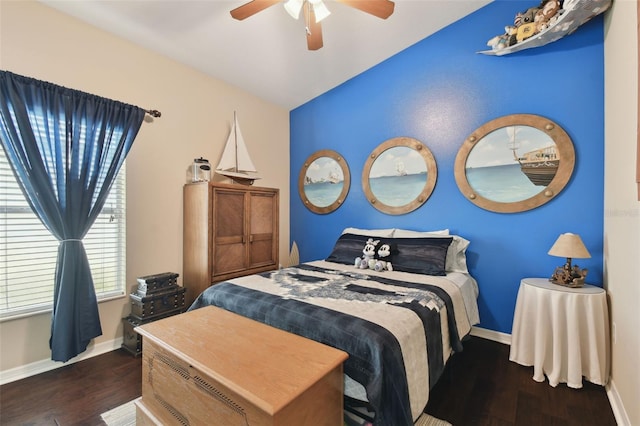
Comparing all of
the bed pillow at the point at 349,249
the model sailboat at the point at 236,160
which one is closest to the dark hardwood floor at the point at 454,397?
the bed pillow at the point at 349,249

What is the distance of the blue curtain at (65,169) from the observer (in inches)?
75.5

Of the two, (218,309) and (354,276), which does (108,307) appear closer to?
(218,309)

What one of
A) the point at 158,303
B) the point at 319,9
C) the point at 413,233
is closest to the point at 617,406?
the point at 413,233

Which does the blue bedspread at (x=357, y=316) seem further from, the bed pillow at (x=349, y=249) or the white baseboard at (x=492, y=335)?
the white baseboard at (x=492, y=335)

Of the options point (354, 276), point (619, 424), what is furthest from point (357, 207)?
point (619, 424)

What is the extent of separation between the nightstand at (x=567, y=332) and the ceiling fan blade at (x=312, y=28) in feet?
8.32

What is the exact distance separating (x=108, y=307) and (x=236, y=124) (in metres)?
2.32

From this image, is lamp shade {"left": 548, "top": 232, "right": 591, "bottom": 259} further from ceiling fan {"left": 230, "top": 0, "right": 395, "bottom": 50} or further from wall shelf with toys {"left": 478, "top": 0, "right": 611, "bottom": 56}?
ceiling fan {"left": 230, "top": 0, "right": 395, "bottom": 50}

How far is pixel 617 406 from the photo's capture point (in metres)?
1.61

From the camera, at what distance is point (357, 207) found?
3.58 metres

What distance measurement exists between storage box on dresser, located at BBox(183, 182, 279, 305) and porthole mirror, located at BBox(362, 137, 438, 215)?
4.44 feet

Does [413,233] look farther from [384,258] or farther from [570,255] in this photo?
[570,255]

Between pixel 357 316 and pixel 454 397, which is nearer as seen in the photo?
pixel 357 316

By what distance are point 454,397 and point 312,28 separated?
2.80 meters
